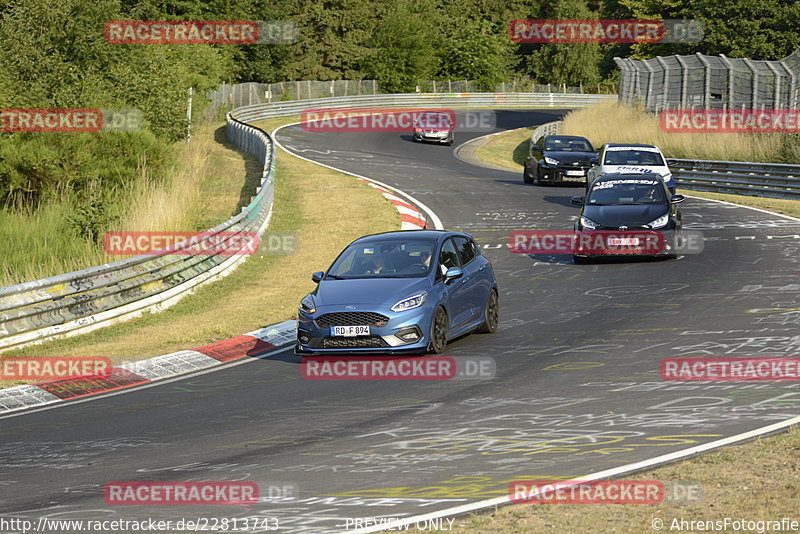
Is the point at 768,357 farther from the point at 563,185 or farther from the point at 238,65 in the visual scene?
the point at 238,65

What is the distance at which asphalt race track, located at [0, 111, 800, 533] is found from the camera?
7953mm

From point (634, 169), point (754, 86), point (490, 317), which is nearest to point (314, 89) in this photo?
point (754, 86)

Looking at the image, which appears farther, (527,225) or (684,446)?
(527,225)

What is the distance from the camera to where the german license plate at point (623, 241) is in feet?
69.2

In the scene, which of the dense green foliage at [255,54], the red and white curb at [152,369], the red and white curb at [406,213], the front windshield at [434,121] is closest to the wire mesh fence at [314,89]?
the dense green foliage at [255,54]

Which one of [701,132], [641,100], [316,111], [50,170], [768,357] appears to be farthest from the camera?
[316,111]

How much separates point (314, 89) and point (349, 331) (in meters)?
75.6

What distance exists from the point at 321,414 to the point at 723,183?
27.7m

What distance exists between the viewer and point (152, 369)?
13.7 metres

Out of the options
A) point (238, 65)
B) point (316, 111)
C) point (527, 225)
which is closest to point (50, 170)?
point (527, 225)

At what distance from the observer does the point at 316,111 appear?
7144cm

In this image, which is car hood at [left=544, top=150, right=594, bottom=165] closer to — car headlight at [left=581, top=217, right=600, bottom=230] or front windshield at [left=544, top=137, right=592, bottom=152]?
front windshield at [left=544, top=137, right=592, bottom=152]

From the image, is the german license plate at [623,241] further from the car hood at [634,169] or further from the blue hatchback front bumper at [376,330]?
the blue hatchback front bumper at [376,330]

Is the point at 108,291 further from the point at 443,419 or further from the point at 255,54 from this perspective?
the point at 255,54
